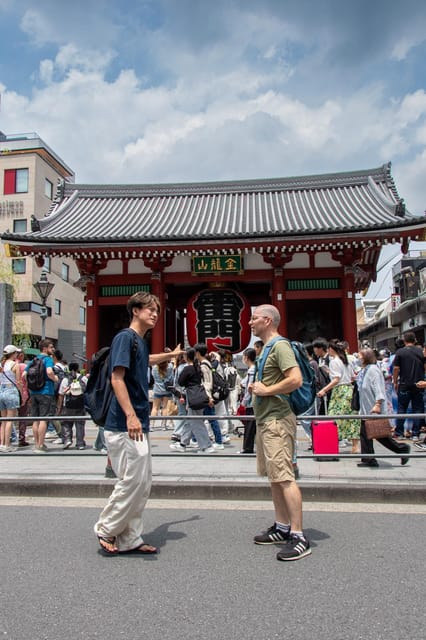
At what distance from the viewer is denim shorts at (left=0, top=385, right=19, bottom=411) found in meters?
8.35

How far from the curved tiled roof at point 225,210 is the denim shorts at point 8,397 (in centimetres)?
694

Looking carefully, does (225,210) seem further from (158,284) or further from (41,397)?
(41,397)

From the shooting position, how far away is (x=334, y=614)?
2.73 meters

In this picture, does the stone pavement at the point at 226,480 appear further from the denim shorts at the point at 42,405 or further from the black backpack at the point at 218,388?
the black backpack at the point at 218,388

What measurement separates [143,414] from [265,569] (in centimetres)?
140

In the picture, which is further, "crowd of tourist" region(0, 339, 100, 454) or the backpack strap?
"crowd of tourist" region(0, 339, 100, 454)

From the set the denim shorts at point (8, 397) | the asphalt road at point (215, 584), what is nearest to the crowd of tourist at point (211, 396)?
the denim shorts at point (8, 397)

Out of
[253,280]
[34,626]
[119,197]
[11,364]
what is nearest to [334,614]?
[34,626]

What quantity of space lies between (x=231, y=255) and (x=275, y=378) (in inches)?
467

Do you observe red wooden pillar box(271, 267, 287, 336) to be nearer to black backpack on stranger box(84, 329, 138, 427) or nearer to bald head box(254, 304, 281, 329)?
bald head box(254, 304, 281, 329)

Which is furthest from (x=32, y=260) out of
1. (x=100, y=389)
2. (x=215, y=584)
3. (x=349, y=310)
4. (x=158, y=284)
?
(x=215, y=584)

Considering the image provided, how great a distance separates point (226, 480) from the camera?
562cm

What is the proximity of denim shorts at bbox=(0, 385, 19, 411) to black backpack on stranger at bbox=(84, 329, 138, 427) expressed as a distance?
16.5 feet

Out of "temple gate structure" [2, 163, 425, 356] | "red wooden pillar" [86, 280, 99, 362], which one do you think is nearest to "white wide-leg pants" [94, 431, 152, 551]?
"temple gate structure" [2, 163, 425, 356]
